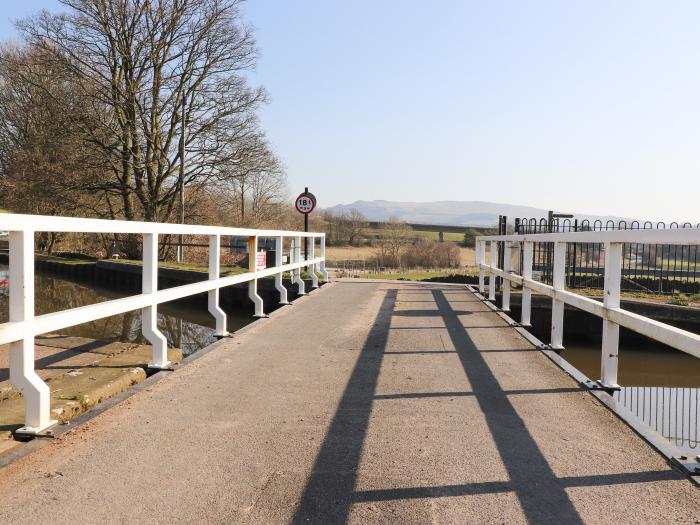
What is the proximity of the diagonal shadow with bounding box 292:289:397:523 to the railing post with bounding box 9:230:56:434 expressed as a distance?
1.55 m

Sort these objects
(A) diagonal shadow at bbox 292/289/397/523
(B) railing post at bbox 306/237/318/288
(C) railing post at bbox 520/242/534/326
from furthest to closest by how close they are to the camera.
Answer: (B) railing post at bbox 306/237/318/288 → (C) railing post at bbox 520/242/534/326 → (A) diagonal shadow at bbox 292/289/397/523

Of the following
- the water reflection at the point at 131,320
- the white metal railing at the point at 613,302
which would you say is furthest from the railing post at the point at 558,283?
the water reflection at the point at 131,320

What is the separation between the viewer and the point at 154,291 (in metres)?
5.06

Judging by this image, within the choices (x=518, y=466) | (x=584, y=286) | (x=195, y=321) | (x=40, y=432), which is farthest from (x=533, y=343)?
(x=584, y=286)

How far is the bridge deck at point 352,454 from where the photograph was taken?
8.75 feet

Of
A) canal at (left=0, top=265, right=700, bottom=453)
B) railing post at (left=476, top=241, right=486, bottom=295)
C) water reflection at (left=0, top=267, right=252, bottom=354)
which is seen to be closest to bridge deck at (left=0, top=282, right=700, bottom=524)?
canal at (left=0, top=265, right=700, bottom=453)

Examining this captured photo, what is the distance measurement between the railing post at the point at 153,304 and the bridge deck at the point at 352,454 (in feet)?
0.67

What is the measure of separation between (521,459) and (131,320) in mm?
9468

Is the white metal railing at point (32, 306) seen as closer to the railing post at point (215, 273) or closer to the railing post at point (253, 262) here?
the railing post at point (215, 273)

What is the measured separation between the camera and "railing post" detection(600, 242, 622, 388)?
4.59m

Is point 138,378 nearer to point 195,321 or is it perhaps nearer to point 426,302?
point 426,302

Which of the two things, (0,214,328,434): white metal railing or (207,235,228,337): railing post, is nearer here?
(0,214,328,434): white metal railing

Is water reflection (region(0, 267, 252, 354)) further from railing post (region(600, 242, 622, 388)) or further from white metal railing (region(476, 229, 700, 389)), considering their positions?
railing post (region(600, 242, 622, 388))

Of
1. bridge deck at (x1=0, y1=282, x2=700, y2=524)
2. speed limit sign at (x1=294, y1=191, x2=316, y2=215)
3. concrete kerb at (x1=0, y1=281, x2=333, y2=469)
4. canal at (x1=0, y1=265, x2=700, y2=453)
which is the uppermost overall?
speed limit sign at (x1=294, y1=191, x2=316, y2=215)
